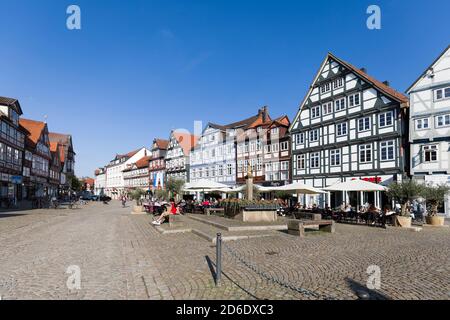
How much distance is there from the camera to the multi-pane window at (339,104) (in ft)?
108

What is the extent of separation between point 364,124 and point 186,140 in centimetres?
4232

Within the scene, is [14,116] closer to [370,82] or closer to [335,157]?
[335,157]

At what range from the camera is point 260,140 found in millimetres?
45250

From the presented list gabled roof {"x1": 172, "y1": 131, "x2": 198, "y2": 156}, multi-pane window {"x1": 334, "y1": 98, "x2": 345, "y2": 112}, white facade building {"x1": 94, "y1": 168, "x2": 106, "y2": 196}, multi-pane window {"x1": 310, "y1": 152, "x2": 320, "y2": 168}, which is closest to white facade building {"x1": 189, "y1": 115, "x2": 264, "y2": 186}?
gabled roof {"x1": 172, "y1": 131, "x2": 198, "y2": 156}

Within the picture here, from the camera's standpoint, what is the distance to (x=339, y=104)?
33344 mm

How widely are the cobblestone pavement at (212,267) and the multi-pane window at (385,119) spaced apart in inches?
731

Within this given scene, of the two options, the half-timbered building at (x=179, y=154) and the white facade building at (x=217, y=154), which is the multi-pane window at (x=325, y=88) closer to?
the white facade building at (x=217, y=154)

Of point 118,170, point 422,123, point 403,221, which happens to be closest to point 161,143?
point 118,170

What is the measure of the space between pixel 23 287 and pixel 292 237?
893cm

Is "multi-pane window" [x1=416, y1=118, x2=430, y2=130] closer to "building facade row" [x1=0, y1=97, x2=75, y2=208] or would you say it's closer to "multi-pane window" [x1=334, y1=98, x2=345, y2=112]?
"multi-pane window" [x1=334, y1=98, x2=345, y2=112]

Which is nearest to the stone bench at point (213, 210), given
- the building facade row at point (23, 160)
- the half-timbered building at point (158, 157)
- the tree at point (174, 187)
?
the tree at point (174, 187)

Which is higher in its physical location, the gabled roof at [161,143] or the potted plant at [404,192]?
the gabled roof at [161,143]

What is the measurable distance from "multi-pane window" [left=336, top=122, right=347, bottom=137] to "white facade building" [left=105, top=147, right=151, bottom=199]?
2798 inches
